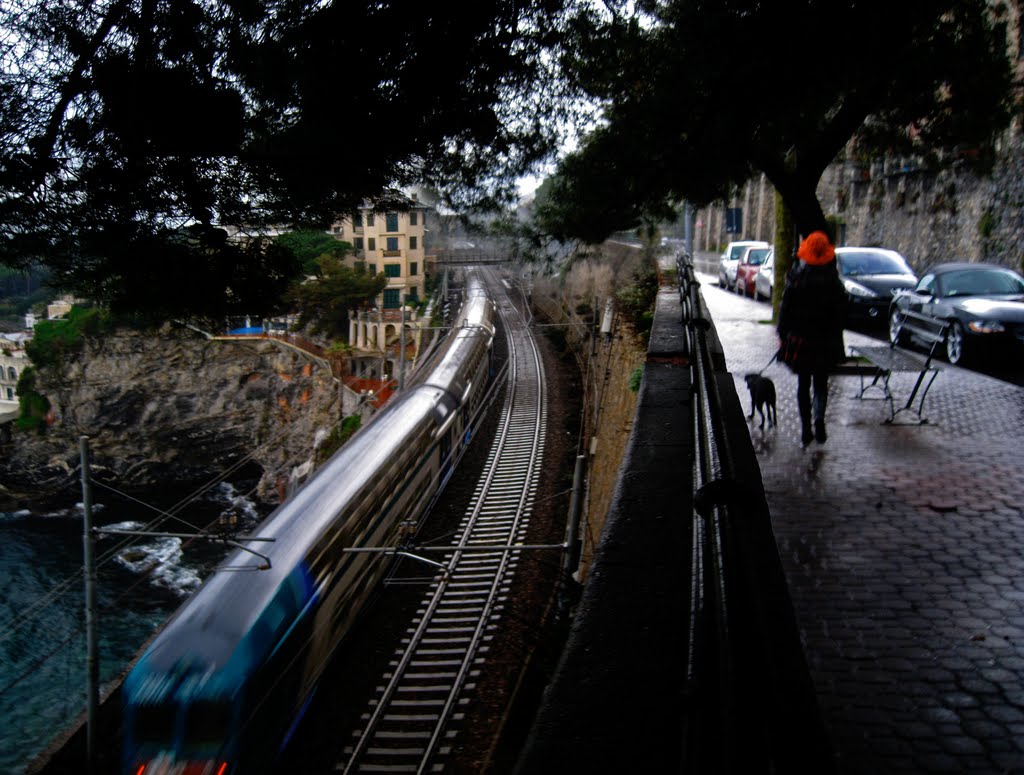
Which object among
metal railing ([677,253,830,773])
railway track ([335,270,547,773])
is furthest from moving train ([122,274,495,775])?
metal railing ([677,253,830,773])

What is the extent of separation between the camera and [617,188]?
23.2ft

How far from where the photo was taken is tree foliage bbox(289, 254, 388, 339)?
125ft

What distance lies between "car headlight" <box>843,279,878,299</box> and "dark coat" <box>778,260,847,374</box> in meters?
9.81

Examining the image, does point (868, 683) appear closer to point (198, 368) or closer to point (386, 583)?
point (386, 583)

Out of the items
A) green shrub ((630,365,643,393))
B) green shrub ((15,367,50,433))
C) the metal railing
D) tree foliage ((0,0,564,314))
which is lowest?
green shrub ((15,367,50,433))

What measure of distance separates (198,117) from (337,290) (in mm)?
36104

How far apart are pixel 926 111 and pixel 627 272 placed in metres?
18.9

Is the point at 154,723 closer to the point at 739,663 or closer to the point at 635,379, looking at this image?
the point at 635,379

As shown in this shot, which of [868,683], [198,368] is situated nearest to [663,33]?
[868,683]

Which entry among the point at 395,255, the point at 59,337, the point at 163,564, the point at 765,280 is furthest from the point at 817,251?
the point at 59,337

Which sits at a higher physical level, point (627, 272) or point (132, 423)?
point (627, 272)

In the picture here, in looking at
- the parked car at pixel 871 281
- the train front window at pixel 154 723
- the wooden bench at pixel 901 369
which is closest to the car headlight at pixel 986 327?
the wooden bench at pixel 901 369

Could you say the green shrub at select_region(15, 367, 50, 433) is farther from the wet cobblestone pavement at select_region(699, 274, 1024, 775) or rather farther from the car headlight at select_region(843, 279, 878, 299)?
the wet cobblestone pavement at select_region(699, 274, 1024, 775)

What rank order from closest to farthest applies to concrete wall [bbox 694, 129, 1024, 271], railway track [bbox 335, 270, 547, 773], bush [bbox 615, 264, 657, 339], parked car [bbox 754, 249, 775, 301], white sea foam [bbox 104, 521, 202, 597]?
railway track [bbox 335, 270, 547, 773], bush [bbox 615, 264, 657, 339], concrete wall [bbox 694, 129, 1024, 271], parked car [bbox 754, 249, 775, 301], white sea foam [bbox 104, 521, 202, 597]
